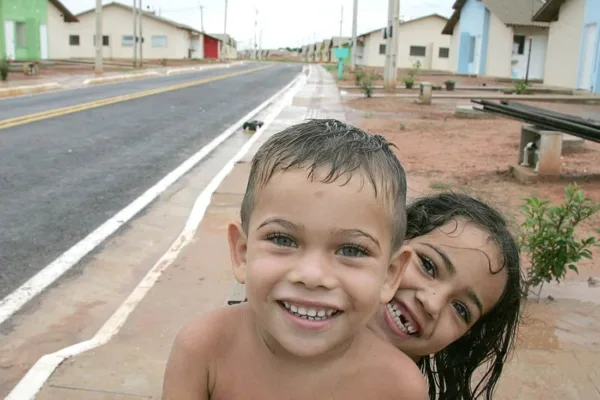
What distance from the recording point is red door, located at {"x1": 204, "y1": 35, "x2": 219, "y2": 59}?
323 ft

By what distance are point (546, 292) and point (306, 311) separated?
11.9 ft

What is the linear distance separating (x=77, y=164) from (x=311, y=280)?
8353 mm

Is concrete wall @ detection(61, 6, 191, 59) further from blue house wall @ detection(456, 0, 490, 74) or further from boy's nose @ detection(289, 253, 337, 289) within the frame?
boy's nose @ detection(289, 253, 337, 289)

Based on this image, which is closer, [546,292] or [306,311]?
[306,311]

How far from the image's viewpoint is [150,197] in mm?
7527

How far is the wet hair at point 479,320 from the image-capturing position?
2.32 metres

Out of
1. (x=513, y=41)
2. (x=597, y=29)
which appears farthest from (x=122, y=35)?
(x=597, y=29)

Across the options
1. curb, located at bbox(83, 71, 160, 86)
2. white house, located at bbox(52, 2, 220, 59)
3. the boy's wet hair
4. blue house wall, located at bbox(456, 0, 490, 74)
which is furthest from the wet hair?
white house, located at bbox(52, 2, 220, 59)

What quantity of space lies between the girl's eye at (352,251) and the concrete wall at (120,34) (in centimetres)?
7039

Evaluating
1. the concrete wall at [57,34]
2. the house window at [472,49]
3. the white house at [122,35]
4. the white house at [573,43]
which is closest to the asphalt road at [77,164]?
the white house at [573,43]

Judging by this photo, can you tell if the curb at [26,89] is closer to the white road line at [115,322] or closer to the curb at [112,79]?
the curb at [112,79]

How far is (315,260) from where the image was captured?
153 cm

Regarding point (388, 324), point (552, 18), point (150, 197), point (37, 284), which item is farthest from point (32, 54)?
point (388, 324)

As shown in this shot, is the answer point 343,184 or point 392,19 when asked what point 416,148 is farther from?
point 392,19
